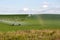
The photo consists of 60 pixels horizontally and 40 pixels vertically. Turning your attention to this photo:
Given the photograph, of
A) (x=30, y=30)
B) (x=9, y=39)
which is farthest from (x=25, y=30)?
(x=9, y=39)

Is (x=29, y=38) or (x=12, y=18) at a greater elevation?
(x=12, y=18)

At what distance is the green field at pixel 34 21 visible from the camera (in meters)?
2.79

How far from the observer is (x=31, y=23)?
284cm

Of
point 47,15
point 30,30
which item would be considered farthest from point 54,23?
point 30,30

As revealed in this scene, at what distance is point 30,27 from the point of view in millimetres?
2789

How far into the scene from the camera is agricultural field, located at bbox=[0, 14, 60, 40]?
8.93 ft

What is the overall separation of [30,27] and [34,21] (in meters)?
0.10

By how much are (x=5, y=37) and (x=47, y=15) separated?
2.11 ft

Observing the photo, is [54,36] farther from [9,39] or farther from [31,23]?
[9,39]

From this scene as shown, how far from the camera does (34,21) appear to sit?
9.26 feet

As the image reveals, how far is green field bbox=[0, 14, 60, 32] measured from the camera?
110 inches

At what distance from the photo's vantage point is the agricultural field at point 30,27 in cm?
272

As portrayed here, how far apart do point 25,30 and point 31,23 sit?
0.48 ft

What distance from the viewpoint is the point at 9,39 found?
2.70 meters
